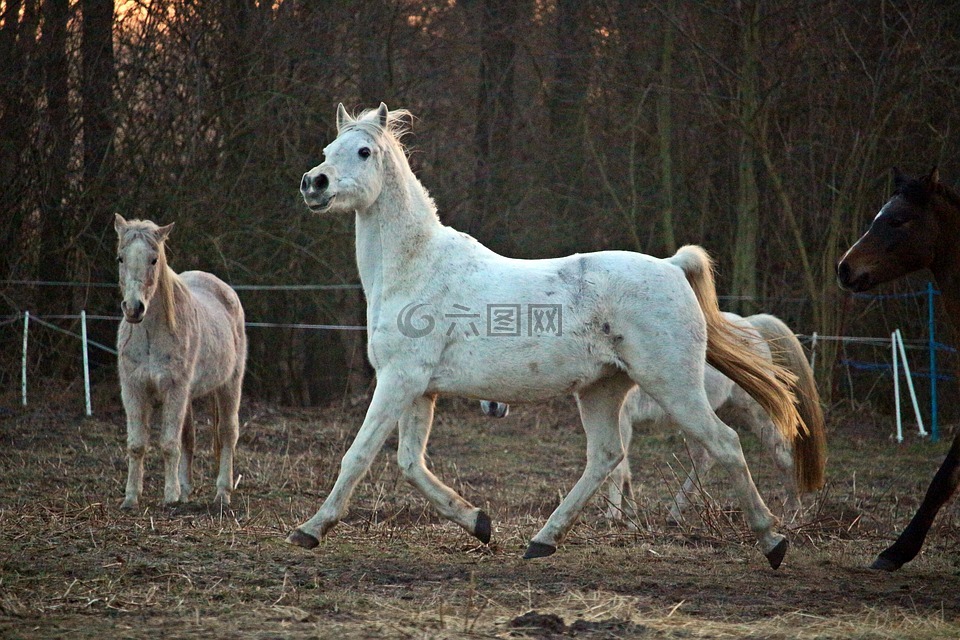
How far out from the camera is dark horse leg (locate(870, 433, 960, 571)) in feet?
17.3

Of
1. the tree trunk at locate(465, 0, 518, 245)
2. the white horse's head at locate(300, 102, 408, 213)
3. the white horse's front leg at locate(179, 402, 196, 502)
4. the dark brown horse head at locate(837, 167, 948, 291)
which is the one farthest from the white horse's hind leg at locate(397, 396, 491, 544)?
the tree trunk at locate(465, 0, 518, 245)

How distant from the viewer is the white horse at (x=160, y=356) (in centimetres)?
715

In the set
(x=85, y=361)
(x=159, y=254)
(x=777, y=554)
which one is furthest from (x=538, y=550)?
(x=85, y=361)

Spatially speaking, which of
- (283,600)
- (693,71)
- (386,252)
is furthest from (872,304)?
(283,600)

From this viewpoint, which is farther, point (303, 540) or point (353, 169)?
point (353, 169)

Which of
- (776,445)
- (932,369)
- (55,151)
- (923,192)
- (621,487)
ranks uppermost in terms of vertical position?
(55,151)

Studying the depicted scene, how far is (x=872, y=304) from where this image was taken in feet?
47.1

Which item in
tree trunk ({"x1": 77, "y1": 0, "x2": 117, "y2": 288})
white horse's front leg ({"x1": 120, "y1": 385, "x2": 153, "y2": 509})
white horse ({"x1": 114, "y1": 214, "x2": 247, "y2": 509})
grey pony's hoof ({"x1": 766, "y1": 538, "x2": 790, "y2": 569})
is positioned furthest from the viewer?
tree trunk ({"x1": 77, "y1": 0, "x2": 117, "y2": 288})

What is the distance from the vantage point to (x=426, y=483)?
535cm

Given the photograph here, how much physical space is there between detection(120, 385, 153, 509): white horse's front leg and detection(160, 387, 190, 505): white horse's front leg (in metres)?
0.14

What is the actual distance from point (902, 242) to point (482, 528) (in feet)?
9.05

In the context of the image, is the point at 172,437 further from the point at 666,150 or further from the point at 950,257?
the point at 666,150

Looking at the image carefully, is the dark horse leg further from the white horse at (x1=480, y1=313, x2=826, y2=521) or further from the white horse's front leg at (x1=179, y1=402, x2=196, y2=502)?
the white horse's front leg at (x1=179, y1=402, x2=196, y2=502)

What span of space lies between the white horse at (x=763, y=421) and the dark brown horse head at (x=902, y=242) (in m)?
1.64
